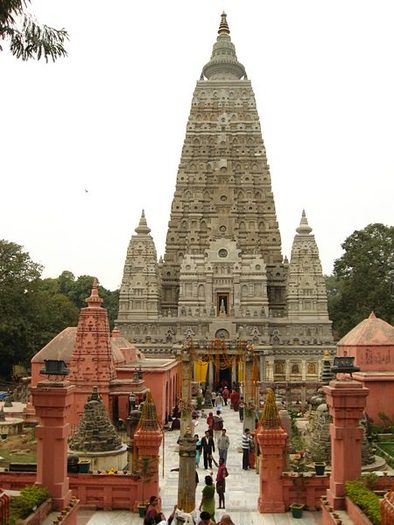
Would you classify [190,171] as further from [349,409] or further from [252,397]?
[349,409]

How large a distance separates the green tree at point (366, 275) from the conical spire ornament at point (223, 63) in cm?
1755

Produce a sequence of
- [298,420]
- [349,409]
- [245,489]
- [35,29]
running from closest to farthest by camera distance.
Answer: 1. [35,29]
2. [349,409]
3. [245,489]
4. [298,420]

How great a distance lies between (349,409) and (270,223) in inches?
1817

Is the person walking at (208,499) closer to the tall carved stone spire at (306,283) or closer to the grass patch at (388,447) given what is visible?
the grass patch at (388,447)

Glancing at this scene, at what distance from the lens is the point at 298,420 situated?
93.8 ft

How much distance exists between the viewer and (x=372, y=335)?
31344mm

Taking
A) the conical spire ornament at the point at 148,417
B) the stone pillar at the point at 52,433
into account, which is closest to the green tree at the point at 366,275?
the conical spire ornament at the point at 148,417

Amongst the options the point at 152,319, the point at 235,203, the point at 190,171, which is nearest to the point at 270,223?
the point at 235,203

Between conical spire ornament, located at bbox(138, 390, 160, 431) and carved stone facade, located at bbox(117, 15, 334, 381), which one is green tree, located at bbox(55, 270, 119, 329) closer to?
carved stone facade, located at bbox(117, 15, 334, 381)

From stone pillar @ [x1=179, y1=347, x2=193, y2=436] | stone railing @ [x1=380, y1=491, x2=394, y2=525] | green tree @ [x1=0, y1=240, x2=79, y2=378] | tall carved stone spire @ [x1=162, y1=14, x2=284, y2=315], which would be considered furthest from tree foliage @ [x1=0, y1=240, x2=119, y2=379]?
stone railing @ [x1=380, y1=491, x2=394, y2=525]

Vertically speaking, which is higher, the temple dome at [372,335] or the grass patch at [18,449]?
the temple dome at [372,335]

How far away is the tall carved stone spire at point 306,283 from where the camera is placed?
5409 centimetres

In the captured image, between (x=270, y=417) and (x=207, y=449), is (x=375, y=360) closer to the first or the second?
(x=207, y=449)

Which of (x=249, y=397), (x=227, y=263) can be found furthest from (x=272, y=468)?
(x=227, y=263)
